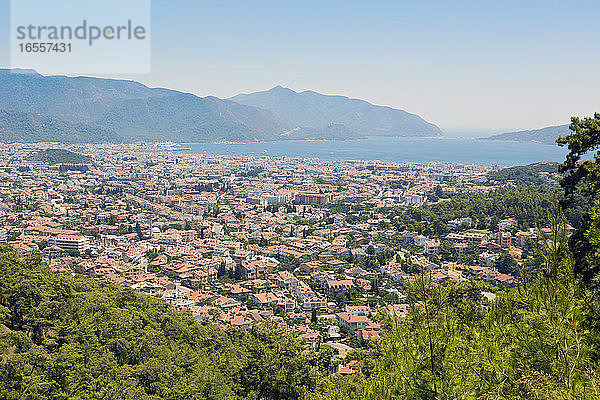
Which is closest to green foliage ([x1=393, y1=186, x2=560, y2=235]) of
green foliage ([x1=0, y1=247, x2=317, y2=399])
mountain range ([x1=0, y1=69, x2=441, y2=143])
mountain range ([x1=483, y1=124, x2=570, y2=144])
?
green foliage ([x1=0, y1=247, x2=317, y2=399])

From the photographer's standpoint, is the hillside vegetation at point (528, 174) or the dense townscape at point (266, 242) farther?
the hillside vegetation at point (528, 174)

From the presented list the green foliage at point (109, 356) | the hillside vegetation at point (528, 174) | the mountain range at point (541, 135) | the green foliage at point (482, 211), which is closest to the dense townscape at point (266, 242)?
the green foliage at point (482, 211)

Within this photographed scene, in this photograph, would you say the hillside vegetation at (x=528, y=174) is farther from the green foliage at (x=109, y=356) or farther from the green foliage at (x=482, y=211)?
the green foliage at (x=109, y=356)

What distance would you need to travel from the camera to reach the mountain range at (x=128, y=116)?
86.8m

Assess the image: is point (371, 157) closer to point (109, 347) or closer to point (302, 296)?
point (302, 296)

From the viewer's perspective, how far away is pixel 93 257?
69.7 feet

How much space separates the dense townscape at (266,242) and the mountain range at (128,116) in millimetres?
42432

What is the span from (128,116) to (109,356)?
116 m

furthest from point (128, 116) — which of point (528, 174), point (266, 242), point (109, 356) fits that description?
point (109, 356)

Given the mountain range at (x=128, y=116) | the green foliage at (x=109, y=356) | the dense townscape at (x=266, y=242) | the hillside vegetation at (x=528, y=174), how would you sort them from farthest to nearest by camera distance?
the mountain range at (x=128, y=116) < the hillside vegetation at (x=528, y=174) < the dense townscape at (x=266, y=242) < the green foliage at (x=109, y=356)

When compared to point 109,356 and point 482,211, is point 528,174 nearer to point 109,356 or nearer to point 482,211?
point 482,211

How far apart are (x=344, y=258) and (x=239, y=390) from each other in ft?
49.1

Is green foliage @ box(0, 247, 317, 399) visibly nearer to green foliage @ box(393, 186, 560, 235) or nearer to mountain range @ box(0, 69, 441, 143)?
green foliage @ box(393, 186, 560, 235)

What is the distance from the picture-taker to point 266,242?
24.6 metres
